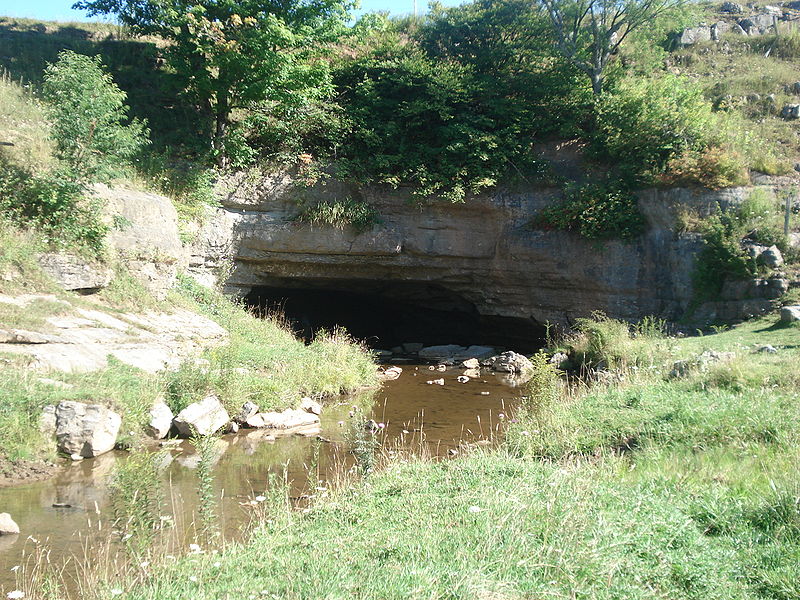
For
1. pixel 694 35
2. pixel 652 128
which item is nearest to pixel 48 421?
pixel 652 128

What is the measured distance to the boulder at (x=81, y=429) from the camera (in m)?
8.67

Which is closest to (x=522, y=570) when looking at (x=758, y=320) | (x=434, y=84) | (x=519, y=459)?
(x=519, y=459)

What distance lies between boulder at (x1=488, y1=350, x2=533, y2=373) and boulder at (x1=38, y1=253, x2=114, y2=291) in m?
10.2

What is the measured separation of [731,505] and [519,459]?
2230mm

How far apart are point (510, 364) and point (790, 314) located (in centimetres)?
690

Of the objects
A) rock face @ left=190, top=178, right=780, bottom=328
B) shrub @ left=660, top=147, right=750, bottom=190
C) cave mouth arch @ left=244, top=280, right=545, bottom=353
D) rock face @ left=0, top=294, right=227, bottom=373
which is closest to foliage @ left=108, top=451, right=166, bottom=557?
rock face @ left=0, top=294, right=227, bottom=373

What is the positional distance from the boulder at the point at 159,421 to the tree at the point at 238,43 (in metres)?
10.1

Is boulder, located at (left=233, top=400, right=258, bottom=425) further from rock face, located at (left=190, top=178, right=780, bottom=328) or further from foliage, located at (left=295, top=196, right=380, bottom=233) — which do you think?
foliage, located at (left=295, top=196, right=380, bottom=233)

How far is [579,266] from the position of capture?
18.6m

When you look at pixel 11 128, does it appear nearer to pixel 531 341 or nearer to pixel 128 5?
pixel 128 5

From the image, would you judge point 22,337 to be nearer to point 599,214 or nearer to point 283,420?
point 283,420

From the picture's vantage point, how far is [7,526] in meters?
6.22

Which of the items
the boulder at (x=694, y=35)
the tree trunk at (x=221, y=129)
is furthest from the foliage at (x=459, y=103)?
the boulder at (x=694, y=35)

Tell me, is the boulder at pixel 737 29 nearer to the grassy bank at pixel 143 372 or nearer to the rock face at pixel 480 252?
the rock face at pixel 480 252
